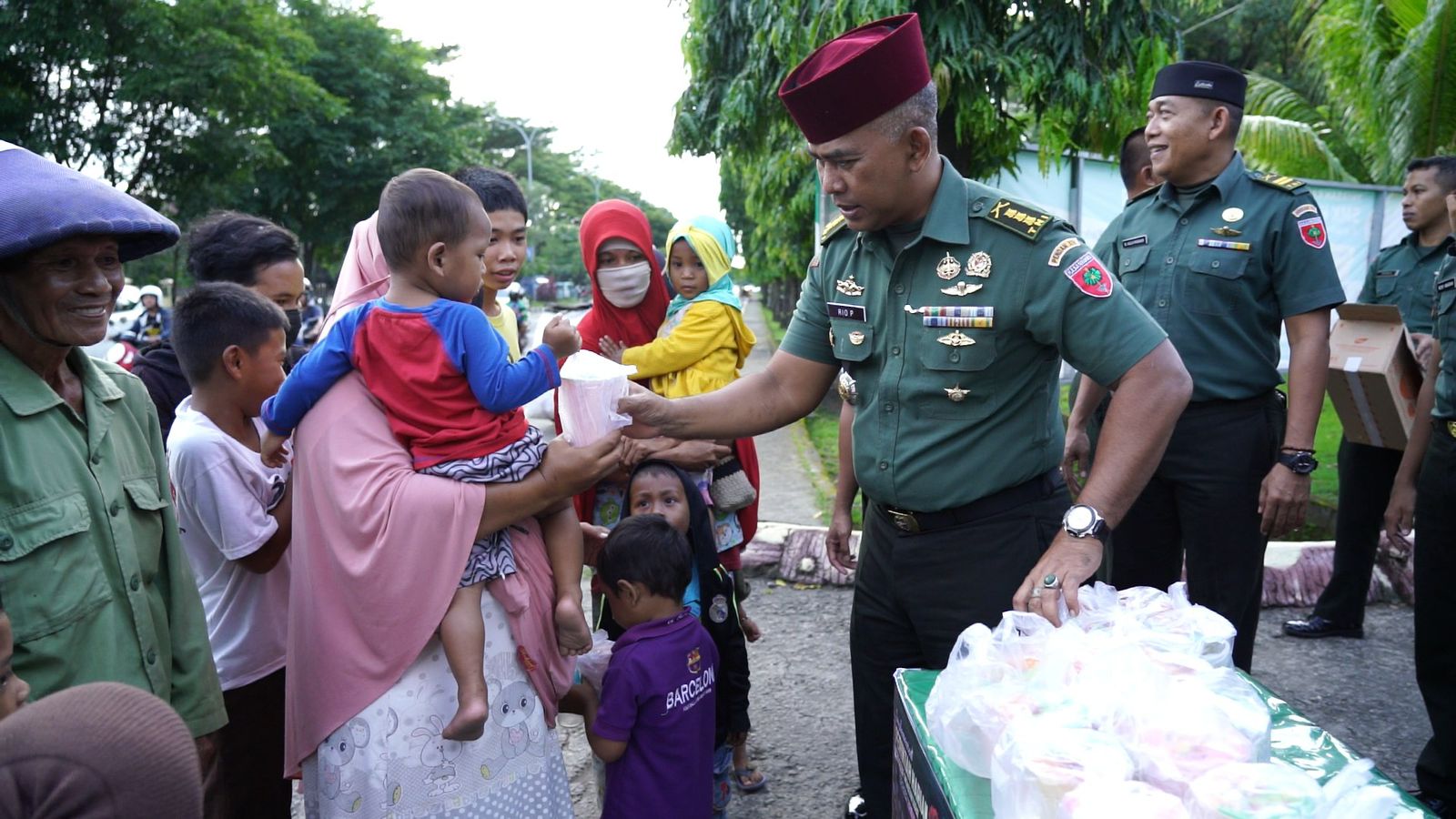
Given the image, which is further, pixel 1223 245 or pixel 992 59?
pixel 992 59

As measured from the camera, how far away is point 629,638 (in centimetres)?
271

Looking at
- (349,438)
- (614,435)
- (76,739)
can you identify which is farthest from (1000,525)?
(76,739)

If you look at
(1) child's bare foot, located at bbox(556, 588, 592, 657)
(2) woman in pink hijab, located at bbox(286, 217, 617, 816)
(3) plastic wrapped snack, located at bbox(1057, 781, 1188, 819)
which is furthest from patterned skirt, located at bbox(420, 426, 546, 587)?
(3) plastic wrapped snack, located at bbox(1057, 781, 1188, 819)

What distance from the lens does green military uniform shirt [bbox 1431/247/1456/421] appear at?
3.25 metres

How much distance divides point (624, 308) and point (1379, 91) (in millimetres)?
9740

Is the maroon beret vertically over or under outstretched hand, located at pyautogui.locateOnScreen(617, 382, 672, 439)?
over

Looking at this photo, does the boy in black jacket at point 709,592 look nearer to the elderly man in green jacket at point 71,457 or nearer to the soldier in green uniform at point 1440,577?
the elderly man in green jacket at point 71,457

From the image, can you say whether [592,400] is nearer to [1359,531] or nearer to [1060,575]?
[1060,575]

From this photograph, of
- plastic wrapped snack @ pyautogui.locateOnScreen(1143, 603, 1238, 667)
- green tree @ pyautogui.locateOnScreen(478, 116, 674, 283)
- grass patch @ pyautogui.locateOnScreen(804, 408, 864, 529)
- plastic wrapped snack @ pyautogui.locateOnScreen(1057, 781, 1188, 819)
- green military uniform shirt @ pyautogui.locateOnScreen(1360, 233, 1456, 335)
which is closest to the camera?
plastic wrapped snack @ pyautogui.locateOnScreen(1057, 781, 1188, 819)

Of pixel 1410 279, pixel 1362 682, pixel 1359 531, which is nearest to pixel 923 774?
pixel 1362 682

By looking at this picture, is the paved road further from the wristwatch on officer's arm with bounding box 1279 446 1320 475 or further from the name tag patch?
the wristwatch on officer's arm with bounding box 1279 446 1320 475

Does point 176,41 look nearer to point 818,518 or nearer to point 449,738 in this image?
point 818,518

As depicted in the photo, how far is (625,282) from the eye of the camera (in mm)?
3557

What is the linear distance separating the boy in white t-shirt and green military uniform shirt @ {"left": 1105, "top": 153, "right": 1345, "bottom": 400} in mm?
2791
